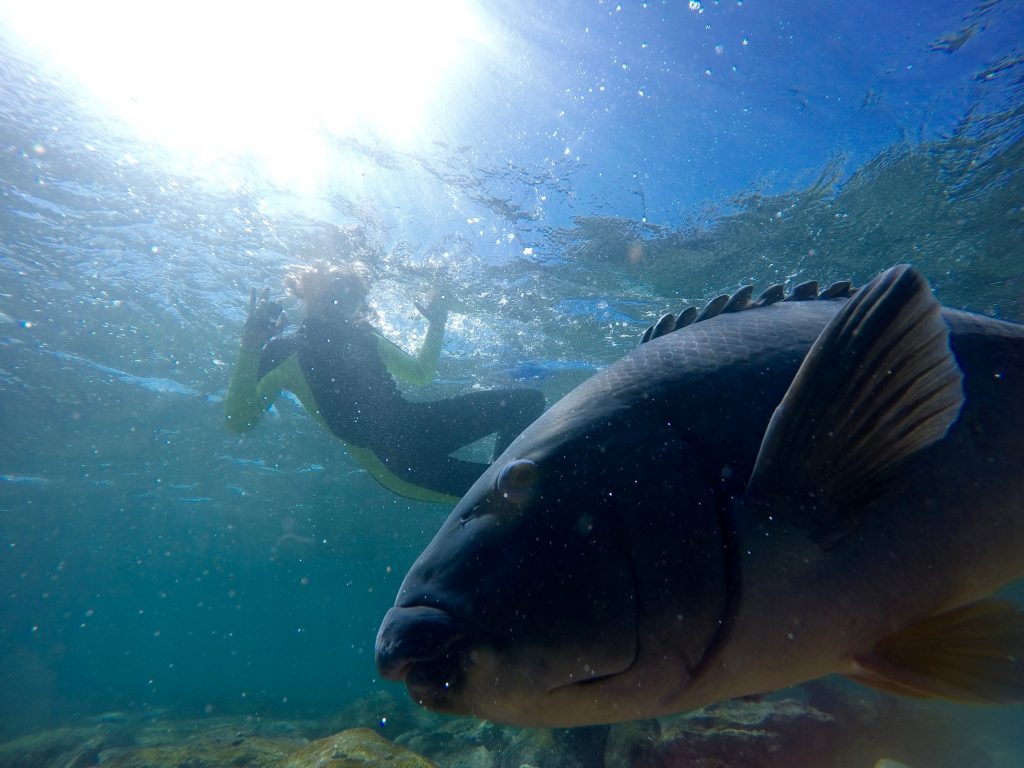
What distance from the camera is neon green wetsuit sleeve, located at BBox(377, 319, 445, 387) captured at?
30.4 ft

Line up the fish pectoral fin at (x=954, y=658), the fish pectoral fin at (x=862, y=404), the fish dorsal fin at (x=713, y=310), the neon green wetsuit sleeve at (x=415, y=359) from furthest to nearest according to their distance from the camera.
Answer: the neon green wetsuit sleeve at (x=415, y=359), the fish dorsal fin at (x=713, y=310), the fish pectoral fin at (x=954, y=658), the fish pectoral fin at (x=862, y=404)

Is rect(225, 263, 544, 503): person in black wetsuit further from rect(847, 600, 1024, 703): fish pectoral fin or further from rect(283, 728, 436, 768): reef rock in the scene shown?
rect(847, 600, 1024, 703): fish pectoral fin

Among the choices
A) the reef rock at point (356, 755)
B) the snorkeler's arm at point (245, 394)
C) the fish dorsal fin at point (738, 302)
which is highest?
the snorkeler's arm at point (245, 394)

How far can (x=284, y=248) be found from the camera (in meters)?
11.5

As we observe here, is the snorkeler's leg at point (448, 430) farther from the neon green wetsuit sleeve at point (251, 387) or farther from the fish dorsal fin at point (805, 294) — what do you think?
the fish dorsal fin at point (805, 294)

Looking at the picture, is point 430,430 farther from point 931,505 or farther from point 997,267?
point 997,267

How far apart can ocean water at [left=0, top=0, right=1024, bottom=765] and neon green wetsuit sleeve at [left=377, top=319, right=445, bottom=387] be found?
2.39 meters

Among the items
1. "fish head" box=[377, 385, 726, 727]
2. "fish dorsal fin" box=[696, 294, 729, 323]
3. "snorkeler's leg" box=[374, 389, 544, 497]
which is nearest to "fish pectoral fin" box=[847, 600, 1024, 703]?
"fish head" box=[377, 385, 726, 727]

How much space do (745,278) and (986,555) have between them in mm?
11356

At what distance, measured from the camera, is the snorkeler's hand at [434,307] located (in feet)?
35.3

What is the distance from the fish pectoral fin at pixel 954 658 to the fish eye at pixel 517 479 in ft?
3.33

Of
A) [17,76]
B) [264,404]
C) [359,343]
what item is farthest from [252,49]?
[264,404]

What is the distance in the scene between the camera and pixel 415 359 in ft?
32.8

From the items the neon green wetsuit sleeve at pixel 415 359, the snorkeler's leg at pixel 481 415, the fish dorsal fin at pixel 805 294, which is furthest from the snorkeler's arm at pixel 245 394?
the fish dorsal fin at pixel 805 294
